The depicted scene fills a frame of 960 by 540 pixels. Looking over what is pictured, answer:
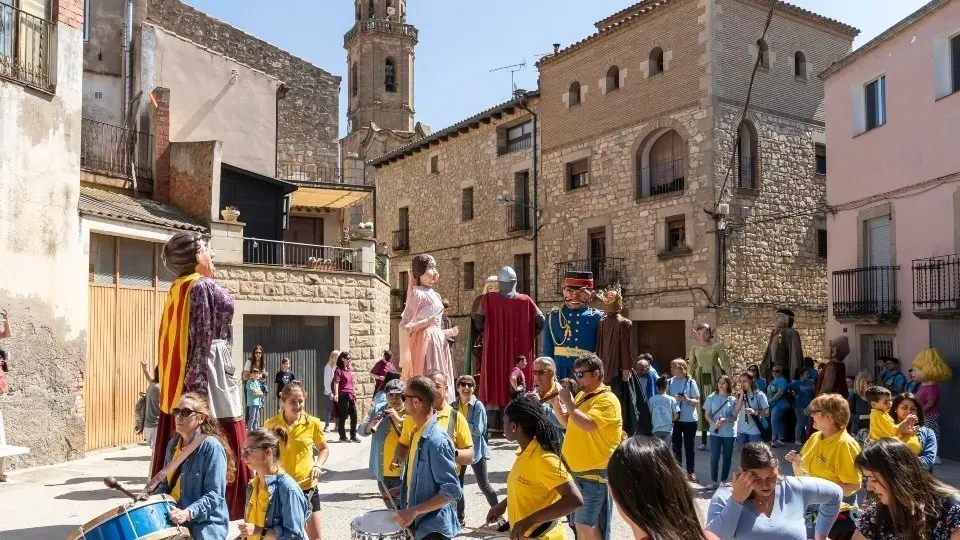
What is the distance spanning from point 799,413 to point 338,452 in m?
8.26

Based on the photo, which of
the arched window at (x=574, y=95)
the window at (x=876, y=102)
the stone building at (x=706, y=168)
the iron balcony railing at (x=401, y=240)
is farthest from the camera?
the iron balcony railing at (x=401, y=240)

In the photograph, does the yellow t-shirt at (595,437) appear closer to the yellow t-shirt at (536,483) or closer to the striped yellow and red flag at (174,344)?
the yellow t-shirt at (536,483)

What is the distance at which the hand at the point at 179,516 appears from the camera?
4324 millimetres

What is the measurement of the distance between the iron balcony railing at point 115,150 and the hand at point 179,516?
1251cm

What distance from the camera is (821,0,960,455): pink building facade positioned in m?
15.4

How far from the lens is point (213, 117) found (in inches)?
768

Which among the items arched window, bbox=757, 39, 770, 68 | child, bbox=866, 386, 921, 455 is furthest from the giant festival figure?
arched window, bbox=757, 39, 770, 68

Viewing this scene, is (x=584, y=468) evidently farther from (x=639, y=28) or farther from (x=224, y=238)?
(x=639, y=28)

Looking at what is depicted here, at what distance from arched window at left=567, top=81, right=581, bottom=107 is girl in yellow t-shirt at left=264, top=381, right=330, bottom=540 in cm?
2087

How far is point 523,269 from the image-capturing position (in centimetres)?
2839

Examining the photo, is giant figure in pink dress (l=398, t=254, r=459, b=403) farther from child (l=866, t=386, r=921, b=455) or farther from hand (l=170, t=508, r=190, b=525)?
child (l=866, t=386, r=921, b=455)

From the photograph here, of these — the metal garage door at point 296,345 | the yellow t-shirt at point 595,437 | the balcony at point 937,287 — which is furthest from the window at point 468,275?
the yellow t-shirt at point 595,437

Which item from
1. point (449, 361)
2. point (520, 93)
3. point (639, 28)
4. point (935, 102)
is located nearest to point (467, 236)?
point (520, 93)

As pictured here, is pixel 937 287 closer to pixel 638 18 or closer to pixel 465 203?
pixel 638 18
